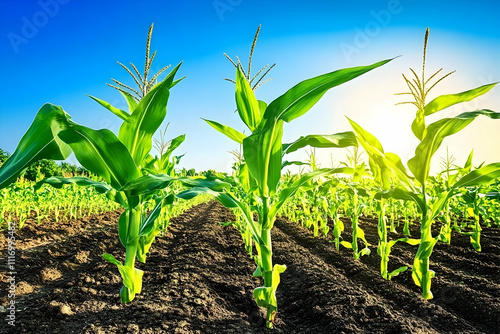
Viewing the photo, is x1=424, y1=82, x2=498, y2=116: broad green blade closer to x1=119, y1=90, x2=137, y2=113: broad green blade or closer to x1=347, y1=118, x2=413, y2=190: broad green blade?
x1=347, y1=118, x2=413, y2=190: broad green blade

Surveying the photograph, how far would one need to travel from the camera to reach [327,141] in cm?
225

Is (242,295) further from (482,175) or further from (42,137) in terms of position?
(482,175)

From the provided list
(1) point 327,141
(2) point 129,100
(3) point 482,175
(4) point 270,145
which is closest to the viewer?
(4) point 270,145

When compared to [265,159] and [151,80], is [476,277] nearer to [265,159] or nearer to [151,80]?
[265,159]

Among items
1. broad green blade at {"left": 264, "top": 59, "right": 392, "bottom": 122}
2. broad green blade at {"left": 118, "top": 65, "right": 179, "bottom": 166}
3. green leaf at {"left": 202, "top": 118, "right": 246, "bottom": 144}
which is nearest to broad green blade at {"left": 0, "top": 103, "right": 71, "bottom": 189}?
broad green blade at {"left": 118, "top": 65, "right": 179, "bottom": 166}

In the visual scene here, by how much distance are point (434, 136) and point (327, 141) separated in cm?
89

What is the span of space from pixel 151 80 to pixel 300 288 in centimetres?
235

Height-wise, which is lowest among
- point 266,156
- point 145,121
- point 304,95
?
point 266,156

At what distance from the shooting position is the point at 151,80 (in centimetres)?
305

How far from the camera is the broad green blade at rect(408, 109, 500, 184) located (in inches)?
90.3

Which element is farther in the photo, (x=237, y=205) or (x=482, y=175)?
(x=482, y=175)

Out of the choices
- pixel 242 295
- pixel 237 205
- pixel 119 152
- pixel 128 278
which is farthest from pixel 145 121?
pixel 242 295

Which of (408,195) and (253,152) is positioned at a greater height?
(253,152)

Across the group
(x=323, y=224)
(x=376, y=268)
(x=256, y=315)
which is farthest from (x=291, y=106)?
(x=323, y=224)
